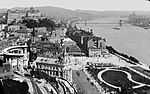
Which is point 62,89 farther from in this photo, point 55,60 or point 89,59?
point 89,59

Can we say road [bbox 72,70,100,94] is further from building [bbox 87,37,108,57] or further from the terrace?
building [bbox 87,37,108,57]

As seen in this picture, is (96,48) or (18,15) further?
(18,15)

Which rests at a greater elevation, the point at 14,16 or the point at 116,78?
the point at 14,16

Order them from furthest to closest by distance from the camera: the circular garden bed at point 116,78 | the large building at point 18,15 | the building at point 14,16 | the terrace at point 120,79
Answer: the large building at point 18,15 → the building at point 14,16 → the circular garden bed at point 116,78 → the terrace at point 120,79

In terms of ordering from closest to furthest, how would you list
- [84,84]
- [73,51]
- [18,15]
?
[84,84] < [73,51] < [18,15]

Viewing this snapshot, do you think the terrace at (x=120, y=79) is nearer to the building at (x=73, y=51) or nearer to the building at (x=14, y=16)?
the building at (x=73, y=51)

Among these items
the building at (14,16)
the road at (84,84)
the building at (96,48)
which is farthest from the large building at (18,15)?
the road at (84,84)

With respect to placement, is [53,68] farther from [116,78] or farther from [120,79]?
[120,79]

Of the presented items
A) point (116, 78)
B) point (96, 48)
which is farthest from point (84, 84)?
point (96, 48)

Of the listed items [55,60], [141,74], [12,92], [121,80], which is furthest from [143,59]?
[12,92]
